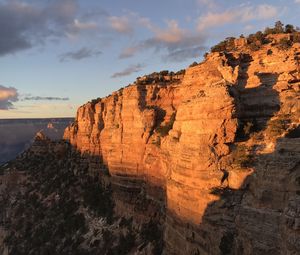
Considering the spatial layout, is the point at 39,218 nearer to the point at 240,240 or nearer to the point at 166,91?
the point at 166,91

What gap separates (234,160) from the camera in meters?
26.2

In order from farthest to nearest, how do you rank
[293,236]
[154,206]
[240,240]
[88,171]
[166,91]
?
[88,171] < [166,91] < [154,206] < [240,240] < [293,236]

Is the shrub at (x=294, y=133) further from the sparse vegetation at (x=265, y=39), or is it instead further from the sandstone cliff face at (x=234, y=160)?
the sparse vegetation at (x=265, y=39)

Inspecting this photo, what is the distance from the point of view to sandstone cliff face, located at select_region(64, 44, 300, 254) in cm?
2177

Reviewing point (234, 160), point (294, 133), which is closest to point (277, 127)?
point (294, 133)

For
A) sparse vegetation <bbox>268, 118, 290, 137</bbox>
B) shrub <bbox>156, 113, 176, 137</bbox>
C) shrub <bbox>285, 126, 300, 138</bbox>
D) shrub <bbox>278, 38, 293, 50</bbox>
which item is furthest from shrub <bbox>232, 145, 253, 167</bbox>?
shrub <bbox>156, 113, 176, 137</bbox>

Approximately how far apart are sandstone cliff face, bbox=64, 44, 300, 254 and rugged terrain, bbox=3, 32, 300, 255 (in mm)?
64

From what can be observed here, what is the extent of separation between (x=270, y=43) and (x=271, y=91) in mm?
9022

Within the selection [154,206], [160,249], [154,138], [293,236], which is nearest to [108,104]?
[154,138]

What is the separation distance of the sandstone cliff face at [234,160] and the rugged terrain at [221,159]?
64 millimetres

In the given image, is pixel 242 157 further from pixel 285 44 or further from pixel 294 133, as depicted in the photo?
pixel 285 44

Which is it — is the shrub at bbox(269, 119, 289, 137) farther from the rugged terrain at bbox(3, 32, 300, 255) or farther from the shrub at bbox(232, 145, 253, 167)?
the shrub at bbox(232, 145, 253, 167)

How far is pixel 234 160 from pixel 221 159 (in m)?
1.06

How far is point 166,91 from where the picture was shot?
45.8 metres
